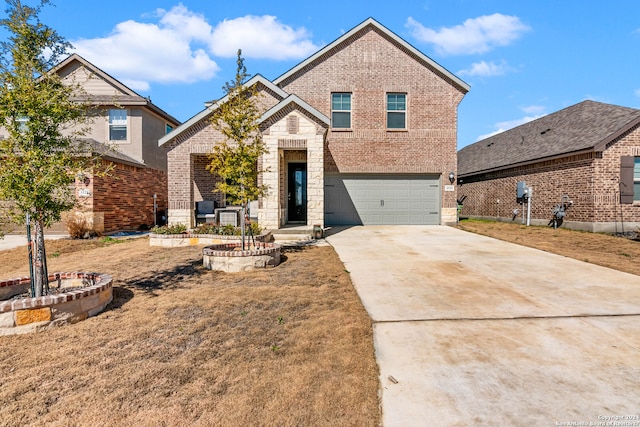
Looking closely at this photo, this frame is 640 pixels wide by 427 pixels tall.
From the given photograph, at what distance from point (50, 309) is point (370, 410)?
12.8ft

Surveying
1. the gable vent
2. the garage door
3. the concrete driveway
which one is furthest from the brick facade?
the concrete driveway

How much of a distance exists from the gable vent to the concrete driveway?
23.2 feet

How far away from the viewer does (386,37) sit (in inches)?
651

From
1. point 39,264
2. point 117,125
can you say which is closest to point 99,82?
point 117,125

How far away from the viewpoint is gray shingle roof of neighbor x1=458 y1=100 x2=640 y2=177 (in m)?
13.3

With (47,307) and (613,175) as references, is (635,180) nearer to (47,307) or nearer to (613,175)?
(613,175)

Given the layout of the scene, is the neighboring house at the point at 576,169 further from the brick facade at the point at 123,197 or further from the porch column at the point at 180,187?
the brick facade at the point at 123,197

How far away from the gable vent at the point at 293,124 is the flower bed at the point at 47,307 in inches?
350

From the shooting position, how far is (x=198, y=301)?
486 centimetres

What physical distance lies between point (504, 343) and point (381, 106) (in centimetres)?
1475

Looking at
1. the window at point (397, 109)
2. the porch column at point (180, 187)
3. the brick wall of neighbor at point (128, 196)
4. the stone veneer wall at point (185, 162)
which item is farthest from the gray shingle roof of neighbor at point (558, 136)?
the brick wall of neighbor at point (128, 196)

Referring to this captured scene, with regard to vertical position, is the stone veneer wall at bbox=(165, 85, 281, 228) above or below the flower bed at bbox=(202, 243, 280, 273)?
above

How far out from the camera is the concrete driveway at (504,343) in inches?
96.7

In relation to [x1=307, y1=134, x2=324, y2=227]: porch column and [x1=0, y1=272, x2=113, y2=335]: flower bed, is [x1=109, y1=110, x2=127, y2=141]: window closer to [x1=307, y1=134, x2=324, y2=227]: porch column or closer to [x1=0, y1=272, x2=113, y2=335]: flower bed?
[x1=307, y1=134, x2=324, y2=227]: porch column
